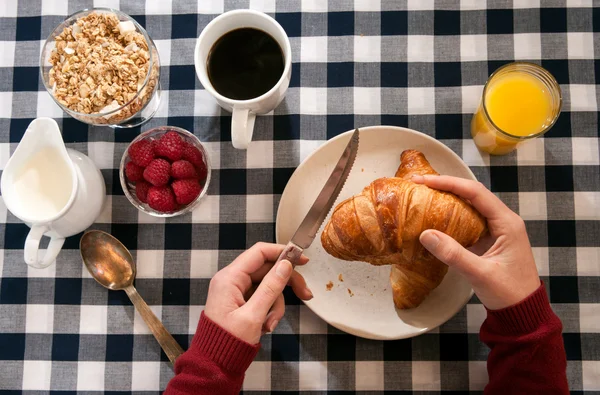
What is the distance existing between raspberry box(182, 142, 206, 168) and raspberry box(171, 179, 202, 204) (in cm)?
5

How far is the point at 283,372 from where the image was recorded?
1348mm

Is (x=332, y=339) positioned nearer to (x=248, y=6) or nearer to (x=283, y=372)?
(x=283, y=372)

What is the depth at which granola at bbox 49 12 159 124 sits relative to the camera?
4.00ft

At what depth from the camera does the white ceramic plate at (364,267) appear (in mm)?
1261

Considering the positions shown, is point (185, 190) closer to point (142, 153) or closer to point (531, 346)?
point (142, 153)

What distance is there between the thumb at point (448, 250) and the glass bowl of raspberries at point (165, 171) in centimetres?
55

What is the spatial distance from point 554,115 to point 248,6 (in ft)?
2.68

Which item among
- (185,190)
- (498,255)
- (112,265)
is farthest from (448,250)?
(112,265)

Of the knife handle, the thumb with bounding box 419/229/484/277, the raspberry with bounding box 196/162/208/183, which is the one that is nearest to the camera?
the thumb with bounding box 419/229/484/277

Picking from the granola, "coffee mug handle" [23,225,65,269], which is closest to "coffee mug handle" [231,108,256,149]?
the granola

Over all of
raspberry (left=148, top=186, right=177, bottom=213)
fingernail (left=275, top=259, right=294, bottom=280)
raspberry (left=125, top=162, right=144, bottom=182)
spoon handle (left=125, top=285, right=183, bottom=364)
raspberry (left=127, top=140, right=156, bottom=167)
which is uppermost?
raspberry (left=127, top=140, right=156, bottom=167)

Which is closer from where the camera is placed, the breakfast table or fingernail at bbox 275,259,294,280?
fingernail at bbox 275,259,294,280

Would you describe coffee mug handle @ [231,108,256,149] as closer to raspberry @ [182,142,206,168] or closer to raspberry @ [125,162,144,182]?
raspberry @ [182,142,206,168]

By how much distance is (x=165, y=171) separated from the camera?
47.7 inches
